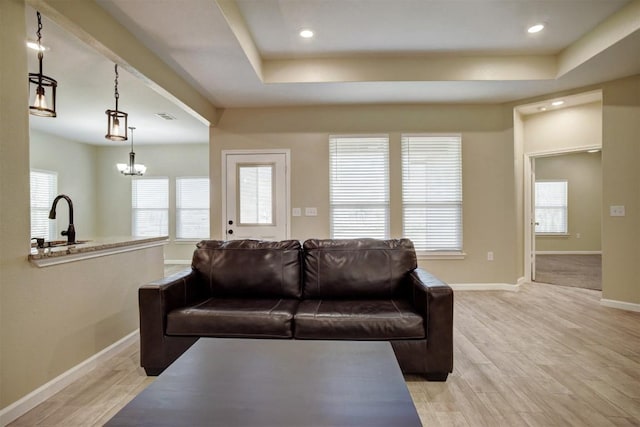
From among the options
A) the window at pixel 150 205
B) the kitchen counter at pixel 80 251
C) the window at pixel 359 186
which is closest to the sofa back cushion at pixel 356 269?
the kitchen counter at pixel 80 251

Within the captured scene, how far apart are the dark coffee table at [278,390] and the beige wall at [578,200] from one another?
28.9ft

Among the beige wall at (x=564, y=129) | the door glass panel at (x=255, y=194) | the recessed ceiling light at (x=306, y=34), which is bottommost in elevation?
the door glass panel at (x=255, y=194)

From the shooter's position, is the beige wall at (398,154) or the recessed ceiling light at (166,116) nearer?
the beige wall at (398,154)

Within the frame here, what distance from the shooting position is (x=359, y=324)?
83.1 inches

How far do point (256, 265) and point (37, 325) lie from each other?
1.43 meters

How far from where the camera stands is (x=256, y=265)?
267cm

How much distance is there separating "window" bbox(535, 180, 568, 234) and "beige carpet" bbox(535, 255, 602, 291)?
0.80m

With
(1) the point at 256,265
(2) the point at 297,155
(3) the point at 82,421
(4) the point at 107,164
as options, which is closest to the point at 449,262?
(2) the point at 297,155

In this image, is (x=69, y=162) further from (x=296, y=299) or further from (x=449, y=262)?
(x=449, y=262)

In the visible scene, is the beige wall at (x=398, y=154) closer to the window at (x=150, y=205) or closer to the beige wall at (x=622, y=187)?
the beige wall at (x=622, y=187)

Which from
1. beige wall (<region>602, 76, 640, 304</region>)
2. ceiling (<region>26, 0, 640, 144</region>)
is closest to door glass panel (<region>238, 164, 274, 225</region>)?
ceiling (<region>26, 0, 640, 144</region>)

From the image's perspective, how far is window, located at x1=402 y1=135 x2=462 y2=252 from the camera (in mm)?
4723

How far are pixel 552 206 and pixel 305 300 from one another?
842cm

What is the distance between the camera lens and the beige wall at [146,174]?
7.37m
